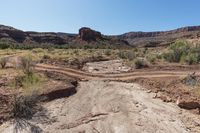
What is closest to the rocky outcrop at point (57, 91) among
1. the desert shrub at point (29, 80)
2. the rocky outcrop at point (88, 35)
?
the desert shrub at point (29, 80)

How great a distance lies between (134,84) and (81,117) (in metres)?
8.36

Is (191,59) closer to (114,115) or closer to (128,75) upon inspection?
(128,75)

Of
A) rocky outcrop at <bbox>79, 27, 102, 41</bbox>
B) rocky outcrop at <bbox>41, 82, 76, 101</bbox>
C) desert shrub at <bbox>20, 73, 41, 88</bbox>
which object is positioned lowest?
rocky outcrop at <bbox>41, 82, 76, 101</bbox>

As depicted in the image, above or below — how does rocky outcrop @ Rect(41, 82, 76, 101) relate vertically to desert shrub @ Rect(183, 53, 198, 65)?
below

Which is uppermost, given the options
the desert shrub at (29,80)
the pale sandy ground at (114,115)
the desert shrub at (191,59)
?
the desert shrub at (191,59)

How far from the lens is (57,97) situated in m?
18.9

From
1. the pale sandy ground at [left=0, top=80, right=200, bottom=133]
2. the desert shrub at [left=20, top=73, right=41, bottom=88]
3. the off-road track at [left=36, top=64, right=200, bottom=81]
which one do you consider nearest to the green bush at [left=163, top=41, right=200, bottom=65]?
the off-road track at [left=36, top=64, right=200, bottom=81]

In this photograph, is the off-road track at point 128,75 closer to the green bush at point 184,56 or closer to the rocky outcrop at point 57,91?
the rocky outcrop at point 57,91

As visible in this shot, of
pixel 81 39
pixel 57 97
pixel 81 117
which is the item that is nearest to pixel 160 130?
pixel 81 117

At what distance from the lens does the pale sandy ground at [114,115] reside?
43.8 feet

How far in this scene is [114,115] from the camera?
1482 centimetres

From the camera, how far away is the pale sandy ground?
13362 mm

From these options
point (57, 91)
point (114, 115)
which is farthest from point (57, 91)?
point (114, 115)

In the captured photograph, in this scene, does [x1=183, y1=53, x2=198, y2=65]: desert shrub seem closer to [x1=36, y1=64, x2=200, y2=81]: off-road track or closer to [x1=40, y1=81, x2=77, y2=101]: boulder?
[x1=36, y1=64, x2=200, y2=81]: off-road track
